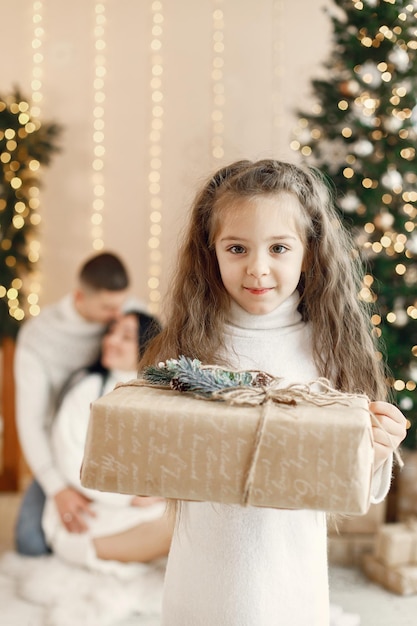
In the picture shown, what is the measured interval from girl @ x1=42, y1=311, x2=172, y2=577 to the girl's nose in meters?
1.49

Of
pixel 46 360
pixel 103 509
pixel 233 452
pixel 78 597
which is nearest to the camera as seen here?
pixel 233 452

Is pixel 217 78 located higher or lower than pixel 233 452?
higher

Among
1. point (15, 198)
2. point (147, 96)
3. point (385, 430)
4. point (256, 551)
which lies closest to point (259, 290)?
point (385, 430)

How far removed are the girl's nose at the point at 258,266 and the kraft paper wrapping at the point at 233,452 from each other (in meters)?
0.24

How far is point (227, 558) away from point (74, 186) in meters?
3.29

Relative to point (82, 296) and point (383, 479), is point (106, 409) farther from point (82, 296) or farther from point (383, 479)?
point (82, 296)

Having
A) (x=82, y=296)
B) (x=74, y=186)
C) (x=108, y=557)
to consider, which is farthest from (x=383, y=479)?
(x=74, y=186)

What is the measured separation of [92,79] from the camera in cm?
425

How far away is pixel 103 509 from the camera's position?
2891 mm

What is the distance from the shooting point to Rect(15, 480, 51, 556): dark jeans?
2.96m

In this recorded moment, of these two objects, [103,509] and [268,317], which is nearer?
[268,317]

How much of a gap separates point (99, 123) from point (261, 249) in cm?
321

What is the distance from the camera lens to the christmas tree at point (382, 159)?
110 inches

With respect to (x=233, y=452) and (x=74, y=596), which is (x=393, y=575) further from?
(x=233, y=452)
